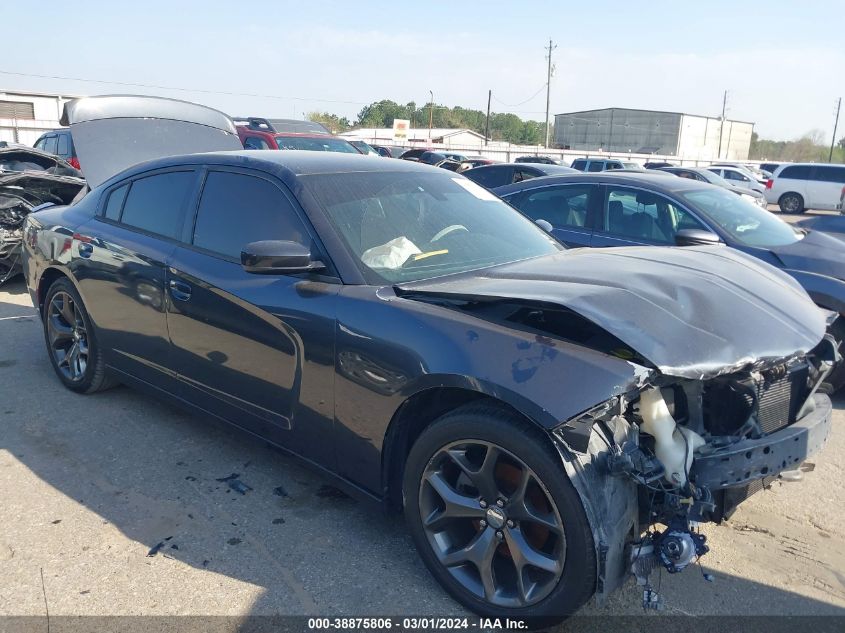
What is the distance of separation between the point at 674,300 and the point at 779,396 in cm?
62

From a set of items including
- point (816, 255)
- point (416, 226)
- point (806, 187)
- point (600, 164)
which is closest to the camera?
point (416, 226)

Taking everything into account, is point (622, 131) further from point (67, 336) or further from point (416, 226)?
point (416, 226)

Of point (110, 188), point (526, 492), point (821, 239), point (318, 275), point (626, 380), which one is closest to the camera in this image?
point (626, 380)

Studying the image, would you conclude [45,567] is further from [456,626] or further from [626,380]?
[626,380]

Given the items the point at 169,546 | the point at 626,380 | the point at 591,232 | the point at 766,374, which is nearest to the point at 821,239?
the point at 591,232

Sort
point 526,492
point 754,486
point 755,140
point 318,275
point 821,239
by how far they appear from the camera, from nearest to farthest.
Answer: point 526,492, point 754,486, point 318,275, point 821,239, point 755,140

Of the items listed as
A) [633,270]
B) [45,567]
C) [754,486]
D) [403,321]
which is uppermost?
[633,270]

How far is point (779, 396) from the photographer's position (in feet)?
8.79

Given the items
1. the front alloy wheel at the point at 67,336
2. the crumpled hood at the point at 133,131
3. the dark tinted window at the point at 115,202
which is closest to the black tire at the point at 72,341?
the front alloy wheel at the point at 67,336

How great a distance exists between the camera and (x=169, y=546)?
9.71 ft

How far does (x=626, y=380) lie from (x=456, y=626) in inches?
44.7

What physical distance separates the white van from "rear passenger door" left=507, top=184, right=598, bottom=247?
20.4 meters

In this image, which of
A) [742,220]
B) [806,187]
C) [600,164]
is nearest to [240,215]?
[742,220]

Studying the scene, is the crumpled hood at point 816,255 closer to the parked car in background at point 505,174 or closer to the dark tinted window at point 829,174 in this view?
the parked car in background at point 505,174
